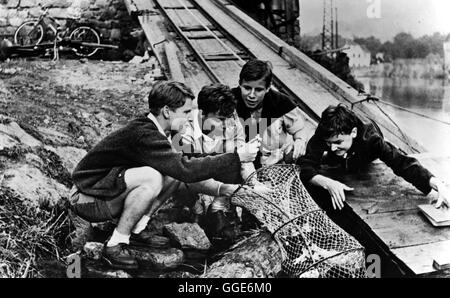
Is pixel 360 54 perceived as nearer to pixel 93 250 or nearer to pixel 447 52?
pixel 447 52

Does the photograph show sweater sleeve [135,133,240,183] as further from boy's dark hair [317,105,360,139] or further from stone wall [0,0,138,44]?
stone wall [0,0,138,44]

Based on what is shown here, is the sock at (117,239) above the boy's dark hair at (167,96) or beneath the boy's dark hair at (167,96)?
beneath

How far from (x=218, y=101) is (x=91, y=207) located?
40.4 inches

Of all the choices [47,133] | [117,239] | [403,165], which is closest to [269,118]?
[403,165]

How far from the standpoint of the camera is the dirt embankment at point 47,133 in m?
2.83

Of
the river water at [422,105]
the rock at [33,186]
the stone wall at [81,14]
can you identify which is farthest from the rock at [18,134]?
the stone wall at [81,14]

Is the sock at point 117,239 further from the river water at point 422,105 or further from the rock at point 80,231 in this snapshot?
the river water at point 422,105

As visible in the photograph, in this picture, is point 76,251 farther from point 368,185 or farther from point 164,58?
point 164,58

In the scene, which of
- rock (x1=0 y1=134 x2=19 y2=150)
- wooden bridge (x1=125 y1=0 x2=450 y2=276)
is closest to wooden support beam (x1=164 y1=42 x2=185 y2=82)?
wooden bridge (x1=125 y1=0 x2=450 y2=276)

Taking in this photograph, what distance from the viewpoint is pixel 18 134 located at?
11.3ft

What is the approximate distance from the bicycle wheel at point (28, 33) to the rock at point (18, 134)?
8.97ft

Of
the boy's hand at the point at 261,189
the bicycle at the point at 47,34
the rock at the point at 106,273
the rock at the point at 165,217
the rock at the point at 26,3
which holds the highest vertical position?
the rock at the point at 26,3

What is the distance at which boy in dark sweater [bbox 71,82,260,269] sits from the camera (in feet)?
9.22
